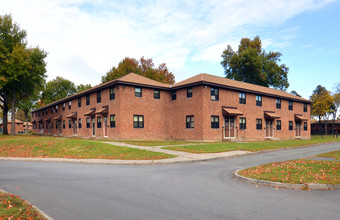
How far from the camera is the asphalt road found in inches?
206

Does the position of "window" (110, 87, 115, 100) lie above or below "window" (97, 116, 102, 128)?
above

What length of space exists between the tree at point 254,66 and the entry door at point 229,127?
25.4m

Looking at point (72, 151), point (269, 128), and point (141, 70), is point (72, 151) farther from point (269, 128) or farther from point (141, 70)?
point (141, 70)

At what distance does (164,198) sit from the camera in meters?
6.39

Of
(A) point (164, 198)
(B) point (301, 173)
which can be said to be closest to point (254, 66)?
(B) point (301, 173)

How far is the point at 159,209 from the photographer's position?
547cm

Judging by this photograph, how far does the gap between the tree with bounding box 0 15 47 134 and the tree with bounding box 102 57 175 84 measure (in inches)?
637

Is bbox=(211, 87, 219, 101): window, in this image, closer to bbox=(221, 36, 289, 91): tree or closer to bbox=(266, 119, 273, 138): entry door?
bbox=(266, 119, 273, 138): entry door

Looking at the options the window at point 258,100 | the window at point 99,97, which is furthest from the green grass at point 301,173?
the window at point 99,97

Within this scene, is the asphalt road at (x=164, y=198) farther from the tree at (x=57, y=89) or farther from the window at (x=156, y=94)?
the tree at (x=57, y=89)

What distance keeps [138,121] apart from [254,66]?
3388 cm

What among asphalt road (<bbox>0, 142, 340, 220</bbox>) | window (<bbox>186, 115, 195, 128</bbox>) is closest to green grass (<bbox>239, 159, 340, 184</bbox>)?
asphalt road (<bbox>0, 142, 340, 220</bbox>)

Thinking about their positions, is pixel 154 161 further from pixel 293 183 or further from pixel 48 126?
pixel 48 126

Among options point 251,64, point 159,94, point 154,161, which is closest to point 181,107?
point 159,94
